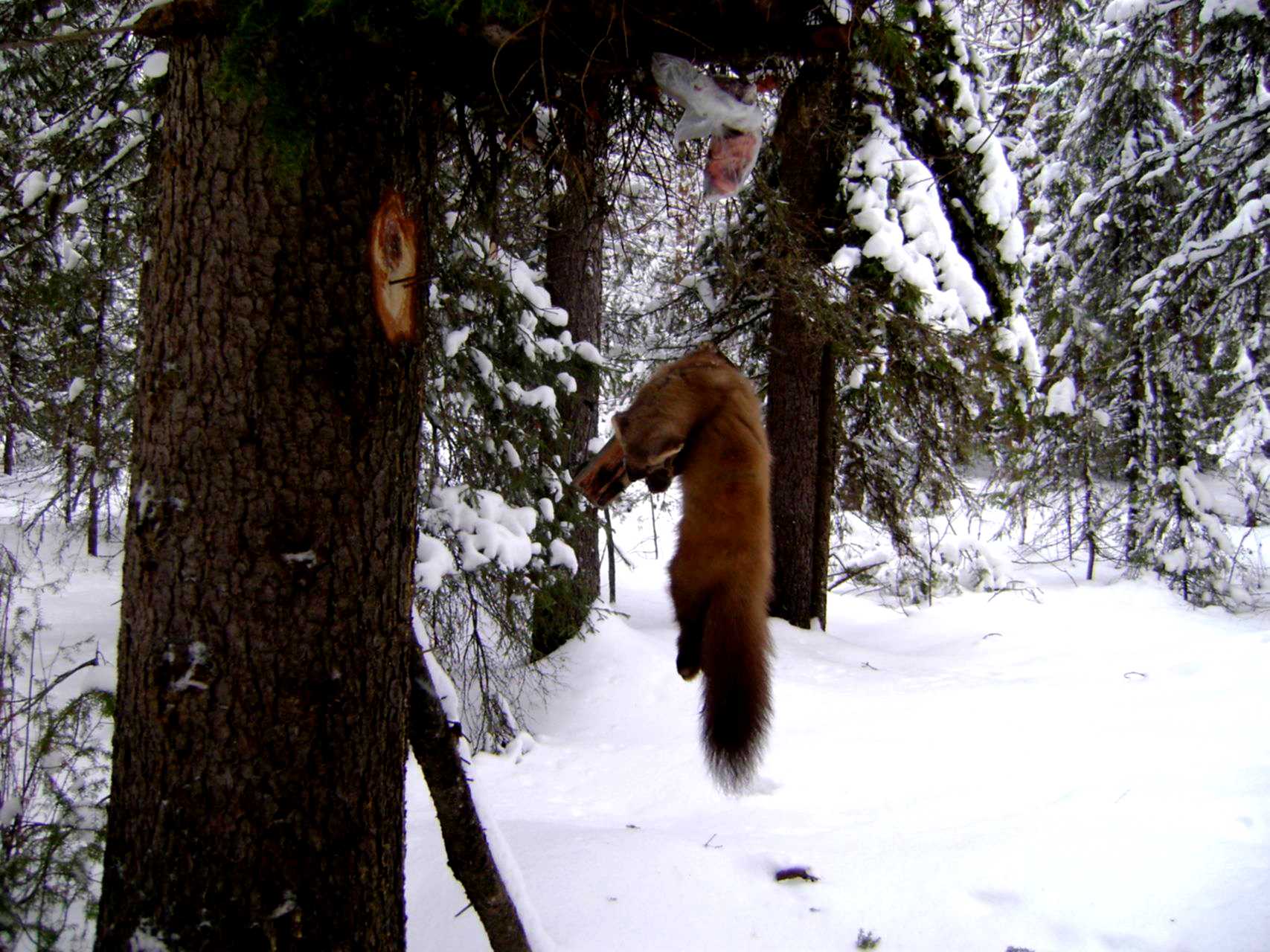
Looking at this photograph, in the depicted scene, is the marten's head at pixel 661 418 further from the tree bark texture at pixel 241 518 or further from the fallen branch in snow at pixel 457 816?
the fallen branch in snow at pixel 457 816

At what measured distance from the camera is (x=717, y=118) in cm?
155

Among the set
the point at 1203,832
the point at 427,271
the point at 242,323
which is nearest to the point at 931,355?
the point at 1203,832

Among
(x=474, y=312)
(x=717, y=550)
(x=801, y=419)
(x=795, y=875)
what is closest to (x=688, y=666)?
(x=717, y=550)

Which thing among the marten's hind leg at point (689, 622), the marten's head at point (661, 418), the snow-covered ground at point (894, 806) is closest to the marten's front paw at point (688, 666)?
→ the marten's hind leg at point (689, 622)

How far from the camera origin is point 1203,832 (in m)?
3.95

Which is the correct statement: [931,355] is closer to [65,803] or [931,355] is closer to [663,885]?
[663,885]

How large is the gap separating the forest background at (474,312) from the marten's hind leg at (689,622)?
840 mm

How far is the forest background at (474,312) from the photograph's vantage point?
173cm

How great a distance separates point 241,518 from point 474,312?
4.09 meters

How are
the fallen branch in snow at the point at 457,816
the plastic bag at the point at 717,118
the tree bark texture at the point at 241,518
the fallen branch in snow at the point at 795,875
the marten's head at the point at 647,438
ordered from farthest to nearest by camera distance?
the fallen branch in snow at the point at 795,875
the fallen branch in snow at the point at 457,816
the tree bark texture at the point at 241,518
the plastic bag at the point at 717,118
the marten's head at the point at 647,438

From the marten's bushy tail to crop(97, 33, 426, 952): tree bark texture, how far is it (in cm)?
93

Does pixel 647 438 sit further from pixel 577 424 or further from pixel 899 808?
pixel 577 424

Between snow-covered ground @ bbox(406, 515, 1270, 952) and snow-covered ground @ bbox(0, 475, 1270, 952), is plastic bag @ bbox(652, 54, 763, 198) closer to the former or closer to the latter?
snow-covered ground @ bbox(406, 515, 1270, 952)

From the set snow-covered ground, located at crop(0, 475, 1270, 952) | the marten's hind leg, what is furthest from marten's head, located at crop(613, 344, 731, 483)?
snow-covered ground, located at crop(0, 475, 1270, 952)
